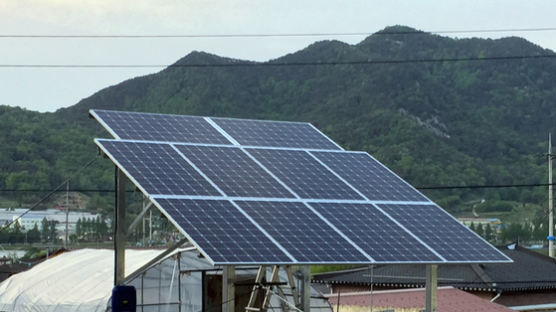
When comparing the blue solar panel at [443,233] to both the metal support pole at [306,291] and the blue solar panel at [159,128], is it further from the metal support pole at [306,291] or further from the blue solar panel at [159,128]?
the blue solar panel at [159,128]

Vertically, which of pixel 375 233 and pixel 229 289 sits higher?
pixel 375 233

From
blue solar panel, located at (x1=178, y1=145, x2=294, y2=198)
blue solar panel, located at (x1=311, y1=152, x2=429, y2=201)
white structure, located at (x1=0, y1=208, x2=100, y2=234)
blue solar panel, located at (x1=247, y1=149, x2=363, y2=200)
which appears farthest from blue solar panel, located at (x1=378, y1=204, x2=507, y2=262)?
white structure, located at (x1=0, y1=208, x2=100, y2=234)

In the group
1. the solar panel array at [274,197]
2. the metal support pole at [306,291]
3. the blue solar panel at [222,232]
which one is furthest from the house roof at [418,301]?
the blue solar panel at [222,232]

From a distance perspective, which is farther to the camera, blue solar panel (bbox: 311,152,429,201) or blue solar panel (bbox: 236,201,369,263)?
blue solar panel (bbox: 311,152,429,201)

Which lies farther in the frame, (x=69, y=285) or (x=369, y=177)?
(x=69, y=285)

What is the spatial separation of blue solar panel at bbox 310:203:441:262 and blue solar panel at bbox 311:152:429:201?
119cm

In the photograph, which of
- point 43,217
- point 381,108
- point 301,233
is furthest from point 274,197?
point 381,108

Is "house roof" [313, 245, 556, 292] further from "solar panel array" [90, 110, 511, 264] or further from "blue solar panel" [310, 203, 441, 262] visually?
"blue solar panel" [310, 203, 441, 262]

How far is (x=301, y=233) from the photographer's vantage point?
18.8 meters

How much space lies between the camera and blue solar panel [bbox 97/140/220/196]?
1898 centimetres

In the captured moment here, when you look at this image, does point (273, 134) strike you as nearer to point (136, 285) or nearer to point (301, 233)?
point (136, 285)

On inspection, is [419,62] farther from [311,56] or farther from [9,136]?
[9,136]

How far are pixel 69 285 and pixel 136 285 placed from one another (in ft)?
Answer: 17.7

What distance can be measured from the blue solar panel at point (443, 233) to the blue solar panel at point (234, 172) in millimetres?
2671
